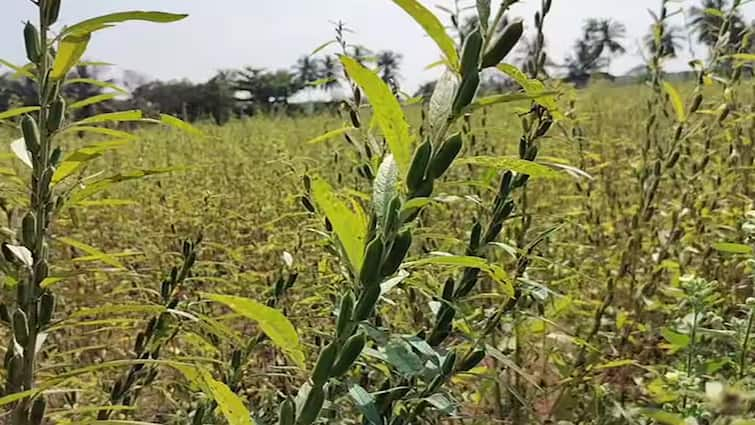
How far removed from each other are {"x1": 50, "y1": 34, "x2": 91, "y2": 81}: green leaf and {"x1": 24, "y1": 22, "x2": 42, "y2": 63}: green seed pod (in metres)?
0.02

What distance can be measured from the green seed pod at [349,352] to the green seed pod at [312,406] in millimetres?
28

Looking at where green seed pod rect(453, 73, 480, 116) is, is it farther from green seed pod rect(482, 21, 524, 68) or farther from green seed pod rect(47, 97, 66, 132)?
green seed pod rect(47, 97, 66, 132)

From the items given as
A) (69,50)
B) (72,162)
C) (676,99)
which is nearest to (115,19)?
(69,50)

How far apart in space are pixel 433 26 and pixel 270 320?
26 cm

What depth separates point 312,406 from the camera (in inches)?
21.9

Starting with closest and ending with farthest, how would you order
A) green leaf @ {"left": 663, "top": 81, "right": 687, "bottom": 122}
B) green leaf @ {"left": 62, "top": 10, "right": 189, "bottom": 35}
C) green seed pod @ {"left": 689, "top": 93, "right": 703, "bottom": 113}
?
green leaf @ {"left": 62, "top": 10, "right": 189, "bottom": 35}, green leaf @ {"left": 663, "top": 81, "right": 687, "bottom": 122}, green seed pod @ {"left": 689, "top": 93, "right": 703, "bottom": 113}

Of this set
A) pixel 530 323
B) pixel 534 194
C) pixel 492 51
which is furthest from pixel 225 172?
pixel 492 51

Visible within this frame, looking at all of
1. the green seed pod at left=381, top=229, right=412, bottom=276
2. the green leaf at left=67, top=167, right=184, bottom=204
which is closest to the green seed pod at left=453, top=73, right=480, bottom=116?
the green seed pod at left=381, top=229, right=412, bottom=276

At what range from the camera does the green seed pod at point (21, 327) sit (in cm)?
70

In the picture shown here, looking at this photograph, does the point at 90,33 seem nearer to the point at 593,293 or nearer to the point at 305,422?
the point at 305,422

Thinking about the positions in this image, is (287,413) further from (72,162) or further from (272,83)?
(272,83)

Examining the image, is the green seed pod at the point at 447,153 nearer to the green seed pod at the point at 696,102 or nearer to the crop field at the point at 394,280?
the crop field at the point at 394,280

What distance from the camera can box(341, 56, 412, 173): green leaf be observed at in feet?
1.83

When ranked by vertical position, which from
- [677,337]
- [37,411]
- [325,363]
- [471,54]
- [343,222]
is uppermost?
[471,54]
